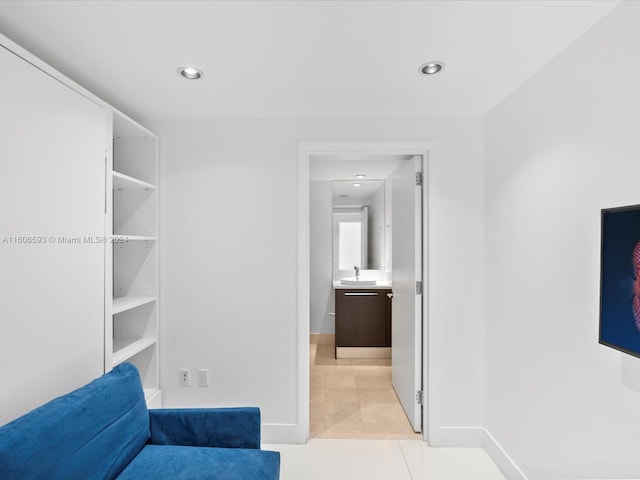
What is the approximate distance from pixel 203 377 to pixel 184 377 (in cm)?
14

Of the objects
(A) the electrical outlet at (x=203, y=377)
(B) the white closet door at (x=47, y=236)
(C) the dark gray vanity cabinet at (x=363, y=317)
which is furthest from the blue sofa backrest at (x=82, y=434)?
(C) the dark gray vanity cabinet at (x=363, y=317)

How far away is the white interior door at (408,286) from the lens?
264cm

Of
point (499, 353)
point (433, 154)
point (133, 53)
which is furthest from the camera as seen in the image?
point (433, 154)

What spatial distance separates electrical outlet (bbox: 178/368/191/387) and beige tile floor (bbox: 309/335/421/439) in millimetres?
1022

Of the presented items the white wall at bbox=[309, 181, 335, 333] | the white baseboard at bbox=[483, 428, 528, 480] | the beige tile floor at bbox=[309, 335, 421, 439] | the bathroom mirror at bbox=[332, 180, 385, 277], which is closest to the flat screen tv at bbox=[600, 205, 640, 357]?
the white baseboard at bbox=[483, 428, 528, 480]

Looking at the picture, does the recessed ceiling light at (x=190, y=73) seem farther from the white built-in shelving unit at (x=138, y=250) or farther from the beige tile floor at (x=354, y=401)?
the beige tile floor at (x=354, y=401)

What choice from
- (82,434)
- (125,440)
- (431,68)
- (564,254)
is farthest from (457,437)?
(431,68)

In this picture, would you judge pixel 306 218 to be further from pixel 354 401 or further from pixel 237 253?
pixel 354 401

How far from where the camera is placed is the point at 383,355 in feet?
14.1

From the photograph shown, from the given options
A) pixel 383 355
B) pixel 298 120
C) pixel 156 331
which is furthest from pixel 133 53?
pixel 383 355

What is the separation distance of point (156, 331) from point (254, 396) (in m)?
0.88

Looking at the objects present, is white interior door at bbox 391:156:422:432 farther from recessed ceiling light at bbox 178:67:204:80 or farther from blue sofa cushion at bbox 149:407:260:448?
recessed ceiling light at bbox 178:67:204:80

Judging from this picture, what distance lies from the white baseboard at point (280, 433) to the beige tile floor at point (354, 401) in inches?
6.7

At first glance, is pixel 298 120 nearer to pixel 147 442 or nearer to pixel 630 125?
pixel 630 125
